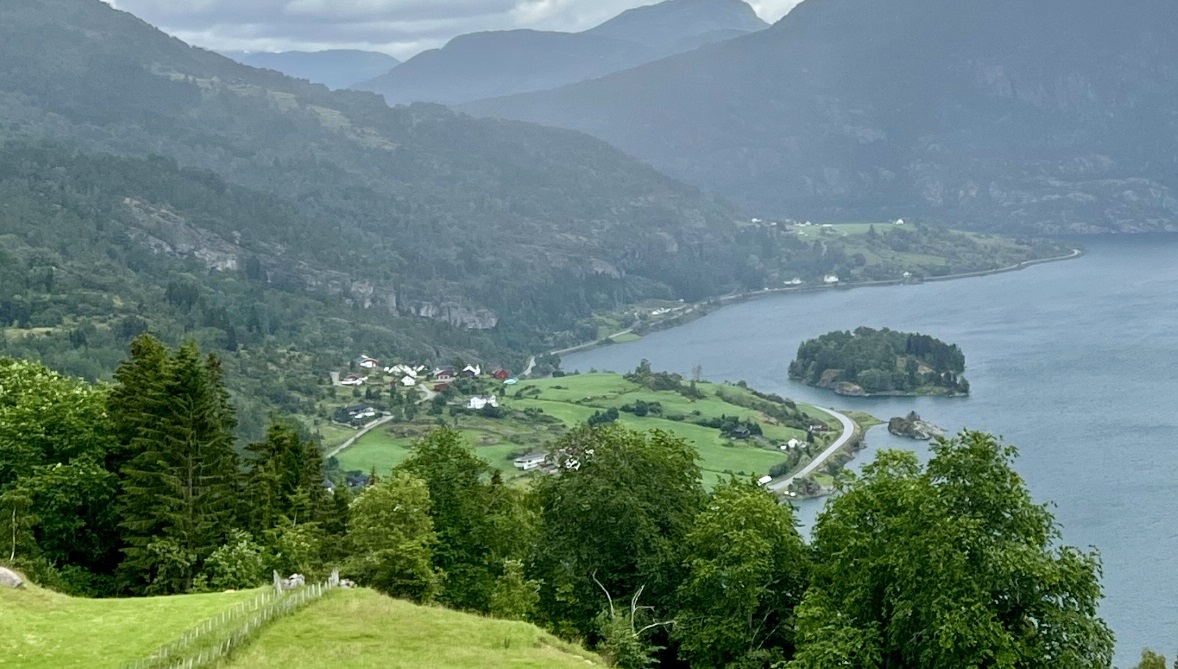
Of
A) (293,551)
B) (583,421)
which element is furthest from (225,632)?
(583,421)

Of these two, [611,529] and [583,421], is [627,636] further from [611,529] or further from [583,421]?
[583,421]

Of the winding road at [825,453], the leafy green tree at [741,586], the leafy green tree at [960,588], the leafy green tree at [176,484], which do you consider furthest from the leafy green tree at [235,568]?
the winding road at [825,453]

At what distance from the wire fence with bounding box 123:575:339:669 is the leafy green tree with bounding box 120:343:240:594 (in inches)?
514

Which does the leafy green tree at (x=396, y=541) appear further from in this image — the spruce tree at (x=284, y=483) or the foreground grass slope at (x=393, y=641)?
the foreground grass slope at (x=393, y=641)

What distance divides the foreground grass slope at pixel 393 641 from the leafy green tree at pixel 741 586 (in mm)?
10239

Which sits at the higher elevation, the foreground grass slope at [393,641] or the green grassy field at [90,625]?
the green grassy field at [90,625]

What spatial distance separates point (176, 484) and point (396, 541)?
8.31 metres

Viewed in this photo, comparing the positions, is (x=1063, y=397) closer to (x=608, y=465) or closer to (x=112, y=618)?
(x=608, y=465)

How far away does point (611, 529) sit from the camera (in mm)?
41656

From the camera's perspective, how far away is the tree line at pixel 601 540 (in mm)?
32094

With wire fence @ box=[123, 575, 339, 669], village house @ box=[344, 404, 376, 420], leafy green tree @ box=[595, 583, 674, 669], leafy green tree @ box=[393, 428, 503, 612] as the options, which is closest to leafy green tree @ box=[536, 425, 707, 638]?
leafy green tree @ box=[595, 583, 674, 669]

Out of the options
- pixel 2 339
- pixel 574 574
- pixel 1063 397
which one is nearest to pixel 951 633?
pixel 574 574

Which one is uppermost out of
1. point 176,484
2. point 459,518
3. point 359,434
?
point 176,484

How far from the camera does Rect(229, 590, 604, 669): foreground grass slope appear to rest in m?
25.0
